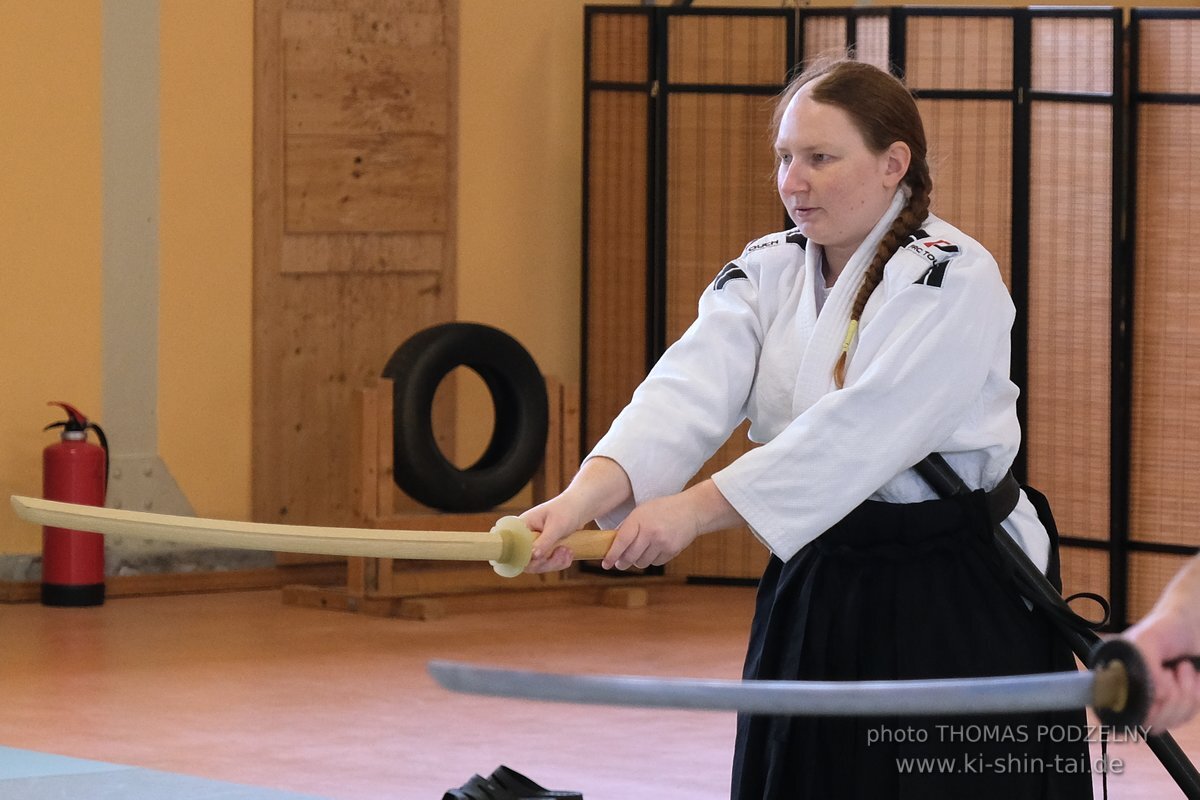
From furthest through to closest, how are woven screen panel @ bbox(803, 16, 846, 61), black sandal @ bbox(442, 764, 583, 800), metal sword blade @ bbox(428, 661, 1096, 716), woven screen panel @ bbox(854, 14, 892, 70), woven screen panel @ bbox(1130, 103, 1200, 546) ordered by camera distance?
woven screen panel @ bbox(803, 16, 846, 61)
woven screen panel @ bbox(854, 14, 892, 70)
woven screen panel @ bbox(1130, 103, 1200, 546)
black sandal @ bbox(442, 764, 583, 800)
metal sword blade @ bbox(428, 661, 1096, 716)

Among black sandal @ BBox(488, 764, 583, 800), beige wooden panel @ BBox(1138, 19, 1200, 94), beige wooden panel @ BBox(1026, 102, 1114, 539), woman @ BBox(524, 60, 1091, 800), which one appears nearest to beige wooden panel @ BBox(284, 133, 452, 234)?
beige wooden panel @ BBox(1026, 102, 1114, 539)

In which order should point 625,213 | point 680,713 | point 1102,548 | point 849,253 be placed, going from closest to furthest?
1. point 849,253
2. point 680,713
3. point 1102,548
4. point 625,213

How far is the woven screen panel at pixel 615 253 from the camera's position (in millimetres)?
7391

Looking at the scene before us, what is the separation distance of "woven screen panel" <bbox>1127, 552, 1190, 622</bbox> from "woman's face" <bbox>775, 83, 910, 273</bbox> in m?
4.09

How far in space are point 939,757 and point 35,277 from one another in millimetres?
4827

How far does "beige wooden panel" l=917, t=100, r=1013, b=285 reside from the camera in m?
6.63

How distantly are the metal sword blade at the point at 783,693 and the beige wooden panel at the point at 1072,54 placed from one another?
510 cm

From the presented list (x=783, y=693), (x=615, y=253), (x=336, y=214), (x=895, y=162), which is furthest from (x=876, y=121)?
(x=615, y=253)

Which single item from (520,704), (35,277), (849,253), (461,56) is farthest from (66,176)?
(849,253)

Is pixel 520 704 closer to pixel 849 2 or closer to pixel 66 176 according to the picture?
pixel 66 176

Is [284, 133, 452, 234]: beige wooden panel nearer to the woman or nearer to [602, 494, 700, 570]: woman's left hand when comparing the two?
the woman

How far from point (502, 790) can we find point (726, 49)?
419cm

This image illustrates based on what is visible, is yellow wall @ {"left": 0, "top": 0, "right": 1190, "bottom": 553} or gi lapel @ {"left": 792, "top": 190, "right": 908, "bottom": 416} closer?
gi lapel @ {"left": 792, "top": 190, "right": 908, "bottom": 416}

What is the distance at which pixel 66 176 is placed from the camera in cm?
666
